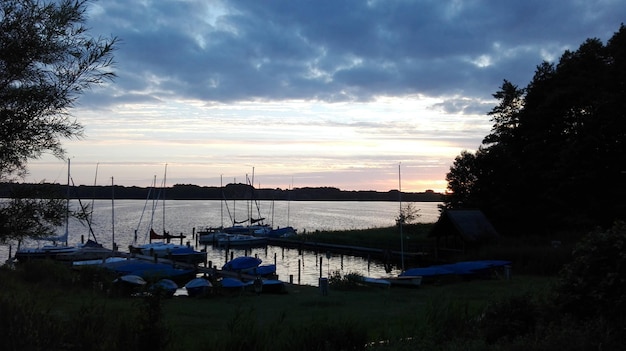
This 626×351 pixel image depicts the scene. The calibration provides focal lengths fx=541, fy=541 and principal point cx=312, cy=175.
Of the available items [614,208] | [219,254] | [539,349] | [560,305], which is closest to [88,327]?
[539,349]

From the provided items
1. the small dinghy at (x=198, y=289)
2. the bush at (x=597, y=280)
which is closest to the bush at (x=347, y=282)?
the small dinghy at (x=198, y=289)

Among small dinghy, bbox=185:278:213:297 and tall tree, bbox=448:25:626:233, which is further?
tall tree, bbox=448:25:626:233

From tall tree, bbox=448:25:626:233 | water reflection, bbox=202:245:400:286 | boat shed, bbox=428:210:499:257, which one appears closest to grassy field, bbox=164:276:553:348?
boat shed, bbox=428:210:499:257

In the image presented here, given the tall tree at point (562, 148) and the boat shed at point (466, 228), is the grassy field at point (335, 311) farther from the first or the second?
the tall tree at point (562, 148)

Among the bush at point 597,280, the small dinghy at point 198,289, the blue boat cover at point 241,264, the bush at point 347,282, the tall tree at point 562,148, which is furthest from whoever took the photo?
the tall tree at point 562,148

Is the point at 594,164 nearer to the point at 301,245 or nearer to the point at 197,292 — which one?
the point at 197,292

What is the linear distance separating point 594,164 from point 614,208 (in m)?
3.59

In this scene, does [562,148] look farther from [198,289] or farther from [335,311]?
[335,311]

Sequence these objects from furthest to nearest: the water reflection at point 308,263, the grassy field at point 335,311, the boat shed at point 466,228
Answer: the water reflection at point 308,263 → the boat shed at point 466,228 → the grassy field at point 335,311

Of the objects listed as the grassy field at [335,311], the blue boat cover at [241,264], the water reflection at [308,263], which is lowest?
the water reflection at [308,263]

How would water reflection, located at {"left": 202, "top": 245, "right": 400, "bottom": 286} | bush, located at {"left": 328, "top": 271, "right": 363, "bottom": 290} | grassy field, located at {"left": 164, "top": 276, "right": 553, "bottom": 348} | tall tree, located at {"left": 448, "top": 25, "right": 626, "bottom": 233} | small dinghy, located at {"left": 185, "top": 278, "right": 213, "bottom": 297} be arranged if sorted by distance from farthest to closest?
water reflection, located at {"left": 202, "top": 245, "right": 400, "bottom": 286}, tall tree, located at {"left": 448, "top": 25, "right": 626, "bottom": 233}, bush, located at {"left": 328, "top": 271, "right": 363, "bottom": 290}, small dinghy, located at {"left": 185, "top": 278, "right": 213, "bottom": 297}, grassy field, located at {"left": 164, "top": 276, "right": 553, "bottom": 348}

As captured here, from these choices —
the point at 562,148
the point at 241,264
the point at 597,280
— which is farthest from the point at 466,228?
the point at 597,280

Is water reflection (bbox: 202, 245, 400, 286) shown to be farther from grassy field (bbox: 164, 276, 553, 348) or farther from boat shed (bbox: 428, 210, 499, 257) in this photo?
grassy field (bbox: 164, 276, 553, 348)

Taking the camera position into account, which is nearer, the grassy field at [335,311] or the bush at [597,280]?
the bush at [597,280]
